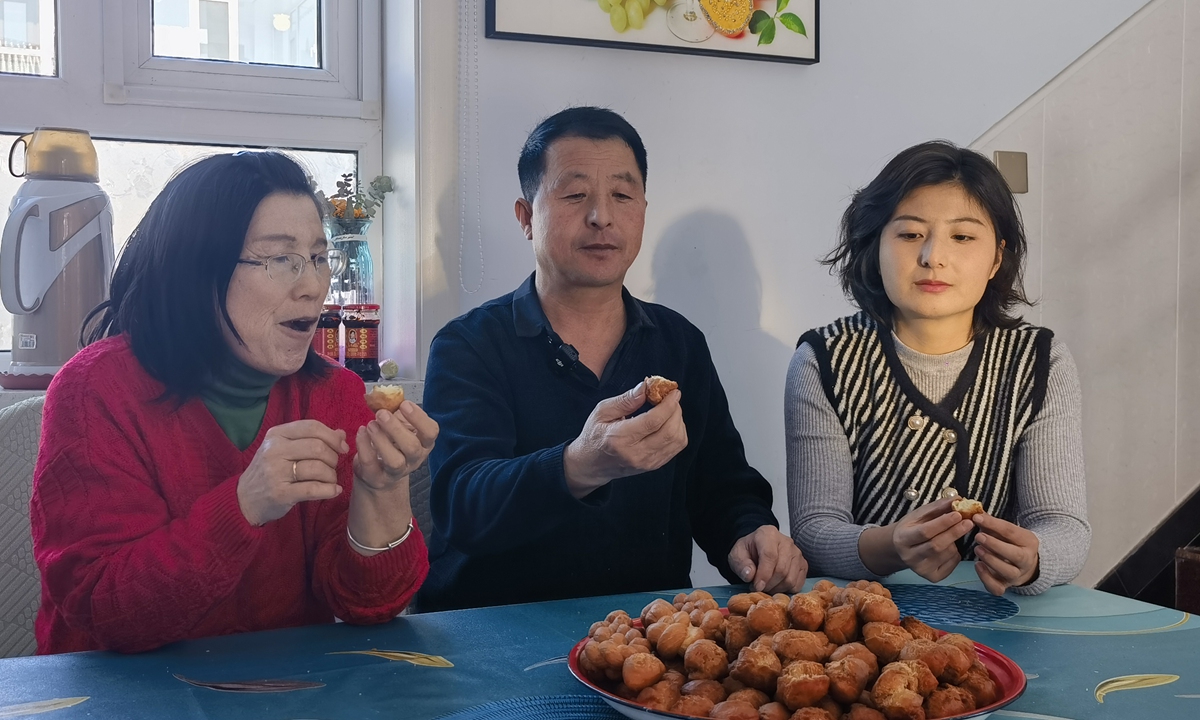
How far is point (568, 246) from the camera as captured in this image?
5.61ft

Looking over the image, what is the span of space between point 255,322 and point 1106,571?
2.48m

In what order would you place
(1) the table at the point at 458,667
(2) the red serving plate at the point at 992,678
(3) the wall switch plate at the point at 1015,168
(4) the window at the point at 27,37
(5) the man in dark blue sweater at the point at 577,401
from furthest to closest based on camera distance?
(3) the wall switch plate at the point at 1015,168
(4) the window at the point at 27,37
(5) the man in dark blue sweater at the point at 577,401
(1) the table at the point at 458,667
(2) the red serving plate at the point at 992,678

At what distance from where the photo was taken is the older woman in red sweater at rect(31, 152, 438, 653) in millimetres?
1076

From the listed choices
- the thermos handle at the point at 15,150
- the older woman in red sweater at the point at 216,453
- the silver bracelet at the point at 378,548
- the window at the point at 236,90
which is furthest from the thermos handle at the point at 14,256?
the silver bracelet at the point at 378,548

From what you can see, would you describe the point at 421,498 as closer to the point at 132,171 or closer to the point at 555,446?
the point at 555,446

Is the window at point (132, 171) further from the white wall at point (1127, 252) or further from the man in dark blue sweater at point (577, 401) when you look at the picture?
the white wall at point (1127, 252)

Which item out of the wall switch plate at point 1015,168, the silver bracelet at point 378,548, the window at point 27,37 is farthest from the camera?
the wall switch plate at point 1015,168

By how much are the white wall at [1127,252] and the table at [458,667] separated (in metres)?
1.74

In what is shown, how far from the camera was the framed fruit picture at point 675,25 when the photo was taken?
217 centimetres

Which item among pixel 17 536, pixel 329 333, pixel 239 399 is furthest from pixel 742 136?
pixel 17 536

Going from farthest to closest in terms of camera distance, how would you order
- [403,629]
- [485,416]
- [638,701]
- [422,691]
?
1. [485,416]
2. [403,629]
3. [422,691]
4. [638,701]

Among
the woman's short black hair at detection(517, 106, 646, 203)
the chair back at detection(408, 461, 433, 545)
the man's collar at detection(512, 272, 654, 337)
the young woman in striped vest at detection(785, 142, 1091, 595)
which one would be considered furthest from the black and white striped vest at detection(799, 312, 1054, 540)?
the chair back at detection(408, 461, 433, 545)

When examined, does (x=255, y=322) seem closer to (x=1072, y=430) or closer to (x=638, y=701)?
(x=638, y=701)

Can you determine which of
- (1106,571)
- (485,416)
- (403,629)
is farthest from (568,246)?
(1106,571)
